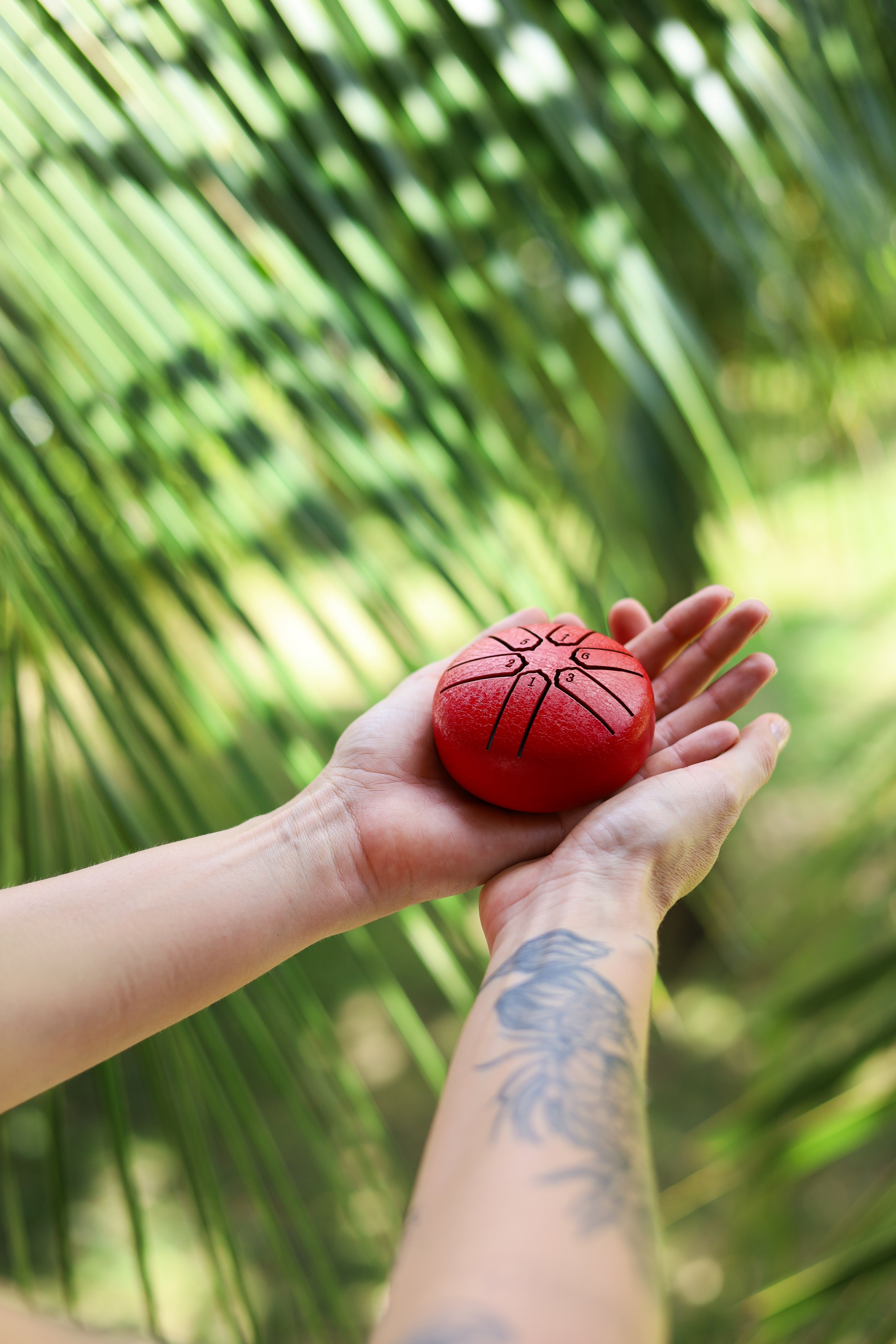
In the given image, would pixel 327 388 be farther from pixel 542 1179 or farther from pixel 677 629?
pixel 542 1179

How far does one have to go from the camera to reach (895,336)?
1.34m

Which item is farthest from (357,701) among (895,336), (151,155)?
(151,155)

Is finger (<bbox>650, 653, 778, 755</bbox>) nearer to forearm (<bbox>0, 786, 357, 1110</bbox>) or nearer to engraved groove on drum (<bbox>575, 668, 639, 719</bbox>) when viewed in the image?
engraved groove on drum (<bbox>575, 668, 639, 719</bbox>)

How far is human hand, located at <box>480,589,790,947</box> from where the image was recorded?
846 mm

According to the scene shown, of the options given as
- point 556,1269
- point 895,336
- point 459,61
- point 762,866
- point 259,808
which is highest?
point 459,61

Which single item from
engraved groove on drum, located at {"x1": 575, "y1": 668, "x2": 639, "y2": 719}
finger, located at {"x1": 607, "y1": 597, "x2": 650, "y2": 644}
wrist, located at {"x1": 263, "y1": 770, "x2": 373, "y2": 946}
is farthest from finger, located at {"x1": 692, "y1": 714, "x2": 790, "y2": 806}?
wrist, located at {"x1": 263, "y1": 770, "x2": 373, "y2": 946}

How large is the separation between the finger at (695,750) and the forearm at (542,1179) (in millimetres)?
328

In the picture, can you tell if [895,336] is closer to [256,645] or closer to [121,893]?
[256,645]

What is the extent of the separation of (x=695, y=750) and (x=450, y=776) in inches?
12.4

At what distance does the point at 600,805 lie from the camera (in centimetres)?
96

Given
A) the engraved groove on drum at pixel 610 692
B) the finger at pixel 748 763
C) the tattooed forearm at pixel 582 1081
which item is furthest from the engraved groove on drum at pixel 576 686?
the tattooed forearm at pixel 582 1081

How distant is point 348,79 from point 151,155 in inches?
8.6

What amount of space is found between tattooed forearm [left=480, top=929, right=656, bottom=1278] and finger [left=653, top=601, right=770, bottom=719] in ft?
1.64

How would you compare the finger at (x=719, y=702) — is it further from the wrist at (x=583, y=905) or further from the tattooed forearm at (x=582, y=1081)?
the tattooed forearm at (x=582, y=1081)
